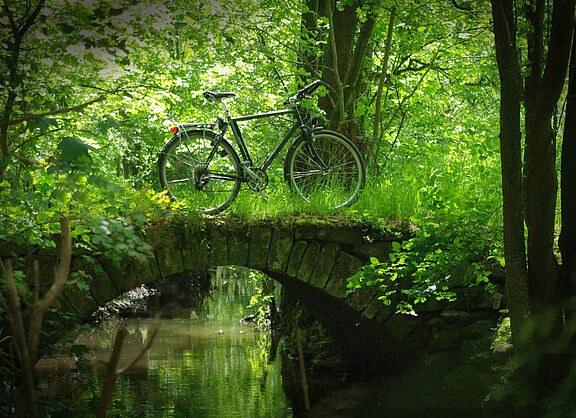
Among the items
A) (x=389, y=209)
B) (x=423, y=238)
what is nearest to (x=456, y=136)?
(x=389, y=209)

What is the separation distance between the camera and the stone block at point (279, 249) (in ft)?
18.3

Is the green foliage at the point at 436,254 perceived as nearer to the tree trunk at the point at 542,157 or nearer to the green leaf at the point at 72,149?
the tree trunk at the point at 542,157

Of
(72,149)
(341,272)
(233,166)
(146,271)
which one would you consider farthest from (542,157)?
(146,271)

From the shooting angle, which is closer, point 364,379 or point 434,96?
point 364,379

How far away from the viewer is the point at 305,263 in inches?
224

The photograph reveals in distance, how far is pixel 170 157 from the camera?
561 cm

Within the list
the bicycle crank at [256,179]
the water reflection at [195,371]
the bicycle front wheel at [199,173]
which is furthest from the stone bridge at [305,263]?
the water reflection at [195,371]

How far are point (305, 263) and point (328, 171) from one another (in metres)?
0.89

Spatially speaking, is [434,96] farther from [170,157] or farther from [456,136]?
[170,157]

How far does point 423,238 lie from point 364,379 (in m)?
3.35

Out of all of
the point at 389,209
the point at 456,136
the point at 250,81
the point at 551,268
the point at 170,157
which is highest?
the point at 250,81

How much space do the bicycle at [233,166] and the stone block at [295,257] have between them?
44 centimetres

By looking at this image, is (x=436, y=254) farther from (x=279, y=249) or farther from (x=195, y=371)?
(x=195, y=371)

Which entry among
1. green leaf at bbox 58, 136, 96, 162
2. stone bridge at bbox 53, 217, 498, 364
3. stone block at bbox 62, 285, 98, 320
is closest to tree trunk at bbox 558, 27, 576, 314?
stone bridge at bbox 53, 217, 498, 364
